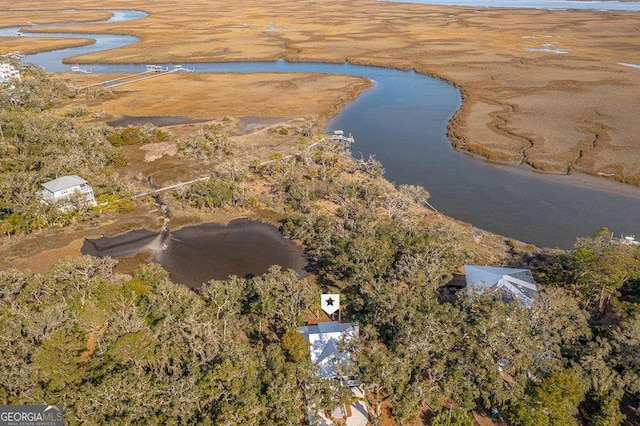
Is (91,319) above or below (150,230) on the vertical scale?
above

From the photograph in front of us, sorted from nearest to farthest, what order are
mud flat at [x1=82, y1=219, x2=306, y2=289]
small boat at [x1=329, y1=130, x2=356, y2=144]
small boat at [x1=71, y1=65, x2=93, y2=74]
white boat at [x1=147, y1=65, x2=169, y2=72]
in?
mud flat at [x1=82, y1=219, x2=306, y2=289] → small boat at [x1=329, y1=130, x2=356, y2=144] → small boat at [x1=71, y1=65, x2=93, y2=74] → white boat at [x1=147, y1=65, x2=169, y2=72]

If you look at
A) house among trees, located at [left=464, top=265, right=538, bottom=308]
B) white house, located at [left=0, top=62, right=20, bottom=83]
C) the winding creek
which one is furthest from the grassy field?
white house, located at [left=0, top=62, right=20, bottom=83]

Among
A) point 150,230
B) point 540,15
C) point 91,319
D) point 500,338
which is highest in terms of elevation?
point 540,15

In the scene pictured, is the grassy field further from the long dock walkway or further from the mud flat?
the mud flat

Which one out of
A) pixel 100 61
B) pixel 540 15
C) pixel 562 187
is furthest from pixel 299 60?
pixel 540 15

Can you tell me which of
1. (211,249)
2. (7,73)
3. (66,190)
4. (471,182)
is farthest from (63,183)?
(7,73)

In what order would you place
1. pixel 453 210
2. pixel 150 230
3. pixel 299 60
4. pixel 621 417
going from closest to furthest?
pixel 621 417 < pixel 150 230 < pixel 453 210 < pixel 299 60

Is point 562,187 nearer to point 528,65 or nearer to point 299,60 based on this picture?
point 528,65
